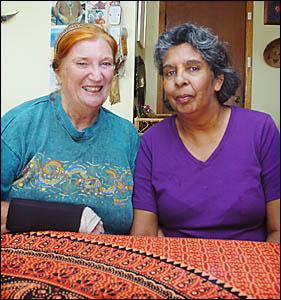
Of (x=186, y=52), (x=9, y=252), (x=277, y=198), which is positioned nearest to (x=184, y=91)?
(x=186, y=52)

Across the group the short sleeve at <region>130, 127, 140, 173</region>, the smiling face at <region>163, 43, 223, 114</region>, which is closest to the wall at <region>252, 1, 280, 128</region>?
the smiling face at <region>163, 43, 223, 114</region>

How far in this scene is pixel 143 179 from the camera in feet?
2.40

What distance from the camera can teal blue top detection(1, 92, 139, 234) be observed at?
2.05 feet

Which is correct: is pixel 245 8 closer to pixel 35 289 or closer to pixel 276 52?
pixel 276 52

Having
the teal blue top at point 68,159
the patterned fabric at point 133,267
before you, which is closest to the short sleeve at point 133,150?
the teal blue top at point 68,159

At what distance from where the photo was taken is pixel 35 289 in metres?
0.51

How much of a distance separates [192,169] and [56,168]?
200 millimetres

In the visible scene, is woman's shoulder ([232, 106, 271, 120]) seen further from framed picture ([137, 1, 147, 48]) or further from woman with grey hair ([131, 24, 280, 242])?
framed picture ([137, 1, 147, 48])

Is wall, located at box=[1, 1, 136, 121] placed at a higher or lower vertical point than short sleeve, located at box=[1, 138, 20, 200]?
higher

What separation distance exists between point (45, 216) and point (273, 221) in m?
0.30

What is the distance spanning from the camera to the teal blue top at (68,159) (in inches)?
24.6

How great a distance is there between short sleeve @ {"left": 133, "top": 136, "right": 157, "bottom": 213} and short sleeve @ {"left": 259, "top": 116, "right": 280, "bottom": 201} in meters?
0.18

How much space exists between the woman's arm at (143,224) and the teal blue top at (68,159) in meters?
0.01

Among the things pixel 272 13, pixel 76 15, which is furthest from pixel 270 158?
pixel 76 15
